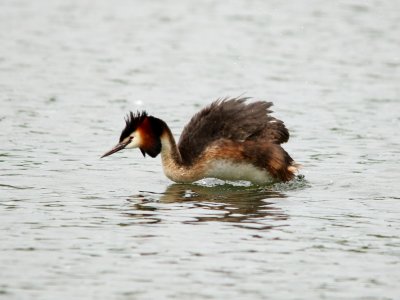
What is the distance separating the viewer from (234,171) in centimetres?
1428

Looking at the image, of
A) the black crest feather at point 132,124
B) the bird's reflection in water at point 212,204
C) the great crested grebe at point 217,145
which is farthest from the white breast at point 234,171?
the black crest feather at point 132,124

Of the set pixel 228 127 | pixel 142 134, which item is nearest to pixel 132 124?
pixel 142 134

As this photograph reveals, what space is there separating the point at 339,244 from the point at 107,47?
49.0ft

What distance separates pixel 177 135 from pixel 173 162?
3.15 metres

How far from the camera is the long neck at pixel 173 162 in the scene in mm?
14320

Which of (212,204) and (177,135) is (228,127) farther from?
(177,135)

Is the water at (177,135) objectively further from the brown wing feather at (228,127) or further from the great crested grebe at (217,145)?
the brown wing feather at (228,127)

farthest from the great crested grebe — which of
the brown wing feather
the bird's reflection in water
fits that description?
the bird's reflection in water

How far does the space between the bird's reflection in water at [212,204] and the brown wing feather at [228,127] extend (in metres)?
0.56

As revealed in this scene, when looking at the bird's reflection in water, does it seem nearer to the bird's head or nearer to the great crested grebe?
the great crested grebe

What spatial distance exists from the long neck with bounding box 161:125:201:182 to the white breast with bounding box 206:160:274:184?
0.26m

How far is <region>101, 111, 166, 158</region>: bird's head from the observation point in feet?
46.4

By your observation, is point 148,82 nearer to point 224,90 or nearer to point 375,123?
point 224,90

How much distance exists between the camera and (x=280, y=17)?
97.8 ft
